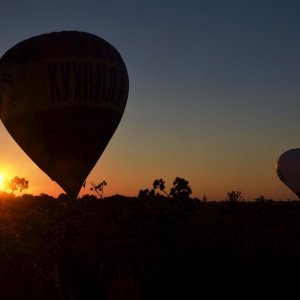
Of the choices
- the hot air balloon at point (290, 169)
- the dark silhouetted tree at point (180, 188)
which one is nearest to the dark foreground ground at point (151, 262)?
the dark silhouetted tree at point (180, 188)

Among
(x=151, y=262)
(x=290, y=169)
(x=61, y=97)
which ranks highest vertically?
(x=290, y=169)

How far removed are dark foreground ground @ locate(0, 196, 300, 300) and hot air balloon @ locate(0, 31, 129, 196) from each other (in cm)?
768

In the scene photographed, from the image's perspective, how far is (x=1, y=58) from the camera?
22.0 meters

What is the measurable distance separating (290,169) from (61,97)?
4415 centimetres

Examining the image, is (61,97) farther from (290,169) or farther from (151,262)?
(290,169)

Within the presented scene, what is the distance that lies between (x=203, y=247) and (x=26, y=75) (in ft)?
44.6

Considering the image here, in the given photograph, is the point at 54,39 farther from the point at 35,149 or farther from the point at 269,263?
the point at 269,263

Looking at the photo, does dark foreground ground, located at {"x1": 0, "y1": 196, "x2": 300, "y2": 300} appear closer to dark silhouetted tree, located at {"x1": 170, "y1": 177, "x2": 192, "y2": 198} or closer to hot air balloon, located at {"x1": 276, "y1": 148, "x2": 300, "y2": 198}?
dark silhouetted tree, located at {"x1": 170, "y1": 177, "x2": 192, "y2": 198}

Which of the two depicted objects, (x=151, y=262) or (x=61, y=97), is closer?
(x=151, y=262)

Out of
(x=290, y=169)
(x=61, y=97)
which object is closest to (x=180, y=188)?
(x=61, y=97)

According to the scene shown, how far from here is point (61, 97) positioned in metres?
20.4

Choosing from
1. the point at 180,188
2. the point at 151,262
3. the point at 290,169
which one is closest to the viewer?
the point at 151,262

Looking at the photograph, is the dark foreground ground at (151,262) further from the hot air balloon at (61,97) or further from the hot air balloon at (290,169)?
the hot air balloon at (290,169)

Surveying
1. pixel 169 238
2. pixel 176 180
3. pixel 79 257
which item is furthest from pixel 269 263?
pixel 176 180
